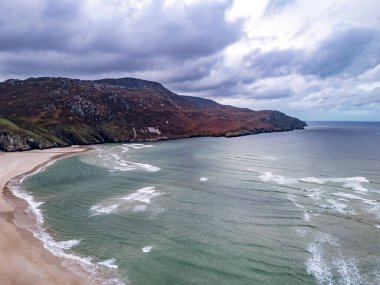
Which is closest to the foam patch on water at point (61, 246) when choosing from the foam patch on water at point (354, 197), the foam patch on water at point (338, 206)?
the foam patch on water at point (338, 206)

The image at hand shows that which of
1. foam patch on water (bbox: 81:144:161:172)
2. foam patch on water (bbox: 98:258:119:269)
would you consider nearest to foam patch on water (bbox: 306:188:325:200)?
foam patch on water (bbox: 98:258:119:269)

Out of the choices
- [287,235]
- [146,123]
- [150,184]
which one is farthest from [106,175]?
[146,123]

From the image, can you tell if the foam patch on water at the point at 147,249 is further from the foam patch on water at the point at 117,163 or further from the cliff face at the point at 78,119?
the cliff face at the point at 78,119

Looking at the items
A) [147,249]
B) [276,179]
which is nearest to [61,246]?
[147,249]

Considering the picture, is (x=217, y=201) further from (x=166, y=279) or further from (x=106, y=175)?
(x=106, y=175)

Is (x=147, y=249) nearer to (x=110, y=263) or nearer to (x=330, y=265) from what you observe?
(x=110, y=263)
